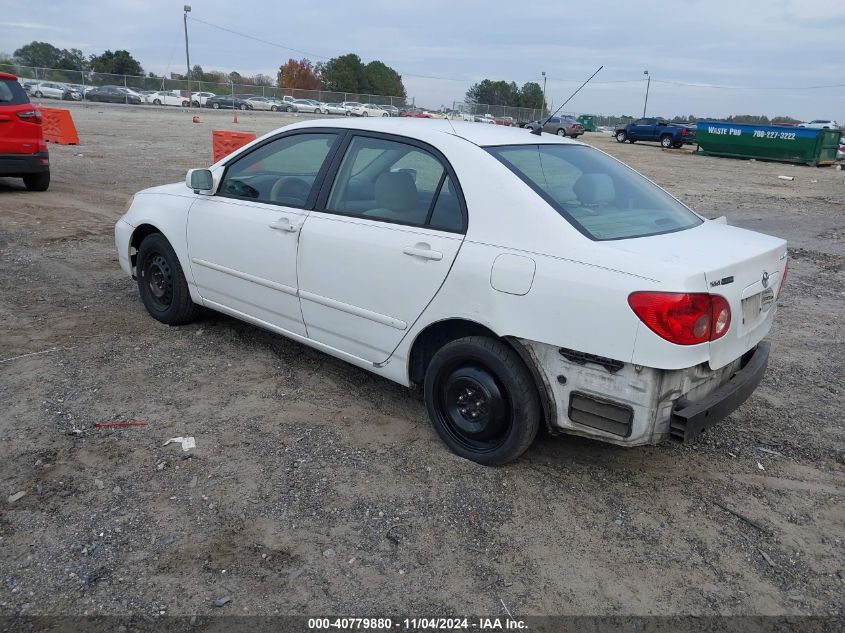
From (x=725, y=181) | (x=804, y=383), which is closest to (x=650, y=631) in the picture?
(x=804, y=383)

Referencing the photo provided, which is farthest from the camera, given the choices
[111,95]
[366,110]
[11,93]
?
[366,110]

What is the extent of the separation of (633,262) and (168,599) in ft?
7.49

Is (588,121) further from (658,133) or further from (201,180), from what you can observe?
(201,180)

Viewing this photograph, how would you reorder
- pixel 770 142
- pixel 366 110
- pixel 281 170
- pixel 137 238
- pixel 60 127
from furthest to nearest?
pixel 366 110 < pixel 770 142 < pixel 60 127 < pixel 137 238 < pixel 281 170

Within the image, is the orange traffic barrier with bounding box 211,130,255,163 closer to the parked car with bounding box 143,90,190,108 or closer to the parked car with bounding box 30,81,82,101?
the parked car with bounding box 30,81,82,101

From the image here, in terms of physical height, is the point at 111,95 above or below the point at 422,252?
above

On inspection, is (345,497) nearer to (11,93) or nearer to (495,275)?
(495,275)

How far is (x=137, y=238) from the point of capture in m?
5.38

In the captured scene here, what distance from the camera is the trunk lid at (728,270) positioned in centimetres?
287

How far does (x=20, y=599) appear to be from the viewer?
2.51 meters

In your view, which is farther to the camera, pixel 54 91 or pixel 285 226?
pixel 54 91

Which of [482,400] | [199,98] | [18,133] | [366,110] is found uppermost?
[199,98]

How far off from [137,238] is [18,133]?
20.0ft

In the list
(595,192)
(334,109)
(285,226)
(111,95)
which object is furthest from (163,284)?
(334,109)
